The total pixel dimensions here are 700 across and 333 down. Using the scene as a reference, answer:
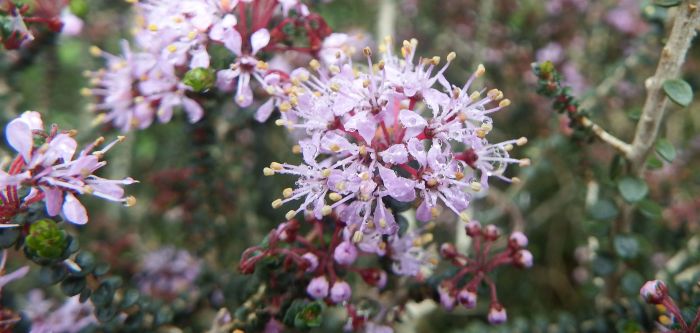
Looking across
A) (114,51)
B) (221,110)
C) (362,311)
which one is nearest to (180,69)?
(221,110)

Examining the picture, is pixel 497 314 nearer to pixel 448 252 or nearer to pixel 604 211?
pixel 448 252

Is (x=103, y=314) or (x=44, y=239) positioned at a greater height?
(x=44, y=239)

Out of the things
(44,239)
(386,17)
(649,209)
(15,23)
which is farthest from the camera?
(386,17)

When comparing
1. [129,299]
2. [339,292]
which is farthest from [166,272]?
[339,292]

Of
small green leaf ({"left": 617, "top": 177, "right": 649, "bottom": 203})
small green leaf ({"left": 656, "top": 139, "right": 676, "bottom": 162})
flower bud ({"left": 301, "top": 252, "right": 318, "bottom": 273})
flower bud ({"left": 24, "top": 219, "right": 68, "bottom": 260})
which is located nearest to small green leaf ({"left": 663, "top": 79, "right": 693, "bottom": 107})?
small green leaf ({"left": 656, "top": 139, "right": 676, "bottom": 162})

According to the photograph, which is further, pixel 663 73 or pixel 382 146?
pixel 663 73

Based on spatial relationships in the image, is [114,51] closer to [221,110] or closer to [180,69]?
[221,110]

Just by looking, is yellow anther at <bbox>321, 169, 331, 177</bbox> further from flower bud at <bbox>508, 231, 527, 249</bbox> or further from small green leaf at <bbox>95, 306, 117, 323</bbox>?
small green leaf at <bbox>95, 306, 117, 323</bbox>
